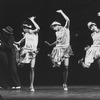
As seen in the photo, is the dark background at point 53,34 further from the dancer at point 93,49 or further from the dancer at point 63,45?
the dancer at point 63,45

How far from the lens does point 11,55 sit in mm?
13008

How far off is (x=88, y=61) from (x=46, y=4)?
234cm

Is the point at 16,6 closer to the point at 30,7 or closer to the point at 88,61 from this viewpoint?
the point at 30,7

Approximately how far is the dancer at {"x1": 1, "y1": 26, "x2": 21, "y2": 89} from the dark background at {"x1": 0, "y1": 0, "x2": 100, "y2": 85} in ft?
2.10

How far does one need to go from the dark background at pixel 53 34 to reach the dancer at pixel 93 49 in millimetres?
162

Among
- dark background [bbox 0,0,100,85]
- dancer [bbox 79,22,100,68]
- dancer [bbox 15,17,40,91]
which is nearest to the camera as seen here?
dancer [bbox 15,17,40,91]

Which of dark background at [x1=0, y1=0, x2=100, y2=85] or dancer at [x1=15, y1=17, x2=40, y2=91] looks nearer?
dancer at [x1=15, y1=17, x2=40, y2=91]

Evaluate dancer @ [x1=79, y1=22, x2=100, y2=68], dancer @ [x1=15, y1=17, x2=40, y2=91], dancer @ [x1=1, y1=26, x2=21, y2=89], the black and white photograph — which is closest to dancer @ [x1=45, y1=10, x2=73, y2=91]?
the black and white photograph

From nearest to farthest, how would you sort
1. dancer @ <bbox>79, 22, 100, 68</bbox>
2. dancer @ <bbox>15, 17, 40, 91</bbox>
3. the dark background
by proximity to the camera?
dancer @ <bbox>15, 17, 40, 91</bbox> → dancer @ <bbox>79, 22, 100, 68</bbox> → the dark background

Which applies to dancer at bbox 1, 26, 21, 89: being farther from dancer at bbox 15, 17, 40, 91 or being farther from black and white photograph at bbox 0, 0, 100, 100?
dancer at bbox 15, 17, 40, 91

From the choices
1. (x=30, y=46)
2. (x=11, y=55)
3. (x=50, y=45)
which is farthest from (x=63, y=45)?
(x=11, y=55)

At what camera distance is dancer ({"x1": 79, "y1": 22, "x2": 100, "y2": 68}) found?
42.8 ft

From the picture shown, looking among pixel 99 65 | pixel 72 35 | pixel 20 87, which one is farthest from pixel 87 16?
pixel 20 87

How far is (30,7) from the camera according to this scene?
14.1m
